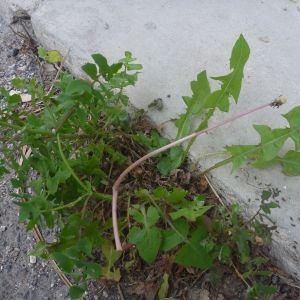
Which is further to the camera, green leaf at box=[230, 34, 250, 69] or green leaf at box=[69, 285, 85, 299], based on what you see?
green leaf at box=[230, 34, 250, 69]

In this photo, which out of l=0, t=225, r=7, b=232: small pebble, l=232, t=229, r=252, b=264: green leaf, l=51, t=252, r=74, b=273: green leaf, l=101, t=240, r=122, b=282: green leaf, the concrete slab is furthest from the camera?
the concrete slab

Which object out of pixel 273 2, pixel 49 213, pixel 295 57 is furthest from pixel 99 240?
pixel 273 2

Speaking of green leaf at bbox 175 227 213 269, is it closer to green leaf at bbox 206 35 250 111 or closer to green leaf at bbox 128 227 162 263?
green leaf at bbox 128 227 162 263

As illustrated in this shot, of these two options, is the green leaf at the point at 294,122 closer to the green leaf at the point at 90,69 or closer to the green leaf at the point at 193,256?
the green leaf at the point at 193,256

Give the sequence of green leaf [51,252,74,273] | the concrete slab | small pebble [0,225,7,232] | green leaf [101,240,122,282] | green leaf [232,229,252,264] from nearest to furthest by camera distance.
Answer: green leaf [51,252,74,273] < green leaf [232,229,252,264] < green leaf [101,240,122,282] < small pebble [0,225,7,232] < the concrete slab

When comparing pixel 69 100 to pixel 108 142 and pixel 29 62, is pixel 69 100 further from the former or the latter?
pixel 29 62

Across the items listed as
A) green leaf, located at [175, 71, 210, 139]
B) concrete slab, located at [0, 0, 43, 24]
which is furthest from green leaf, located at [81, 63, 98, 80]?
concrete slab, located at [0, 0, 43, 24]

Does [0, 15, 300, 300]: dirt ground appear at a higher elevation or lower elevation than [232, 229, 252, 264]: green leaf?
lower
